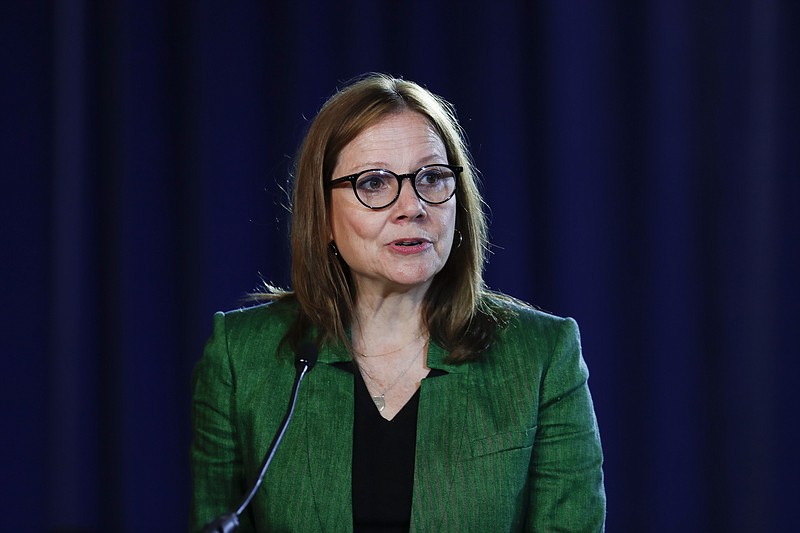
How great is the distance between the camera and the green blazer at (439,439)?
1618 millimetres

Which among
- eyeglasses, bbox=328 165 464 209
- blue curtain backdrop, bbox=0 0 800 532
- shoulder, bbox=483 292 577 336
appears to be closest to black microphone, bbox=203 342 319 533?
eyeglasses, bbox=328 165 464 209

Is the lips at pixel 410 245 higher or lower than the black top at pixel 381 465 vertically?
higher

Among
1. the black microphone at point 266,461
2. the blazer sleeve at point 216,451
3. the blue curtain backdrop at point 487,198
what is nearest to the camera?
the black microphone at point 266,461

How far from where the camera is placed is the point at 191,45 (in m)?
2.97

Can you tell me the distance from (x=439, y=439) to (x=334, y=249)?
0.42 meters

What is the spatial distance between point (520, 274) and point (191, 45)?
1238mm

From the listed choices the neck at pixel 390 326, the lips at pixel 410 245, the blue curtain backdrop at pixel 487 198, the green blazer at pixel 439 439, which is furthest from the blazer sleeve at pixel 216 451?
the blue curtain backdrop at pixel 487 198

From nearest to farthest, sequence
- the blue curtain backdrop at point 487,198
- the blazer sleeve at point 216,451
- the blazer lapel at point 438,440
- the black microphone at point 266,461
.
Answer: the black microphone at point 266,461
the blazer lapel at point 438,440
the blazer sleeve at point 216,451
the blue curtain backdrop at point 487,198

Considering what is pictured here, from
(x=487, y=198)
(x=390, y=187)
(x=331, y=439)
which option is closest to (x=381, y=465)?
(x=331, y=439)

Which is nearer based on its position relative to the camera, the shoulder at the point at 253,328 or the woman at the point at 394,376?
the woman at the point at 394,376

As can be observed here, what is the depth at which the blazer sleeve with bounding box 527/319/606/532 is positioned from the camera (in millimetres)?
1653

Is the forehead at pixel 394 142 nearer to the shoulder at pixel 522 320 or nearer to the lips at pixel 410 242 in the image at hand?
the lips at pixel 410 242

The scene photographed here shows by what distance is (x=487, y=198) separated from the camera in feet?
9.82

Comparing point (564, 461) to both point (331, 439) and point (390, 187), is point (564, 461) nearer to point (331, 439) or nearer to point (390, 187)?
point (331, 439)
